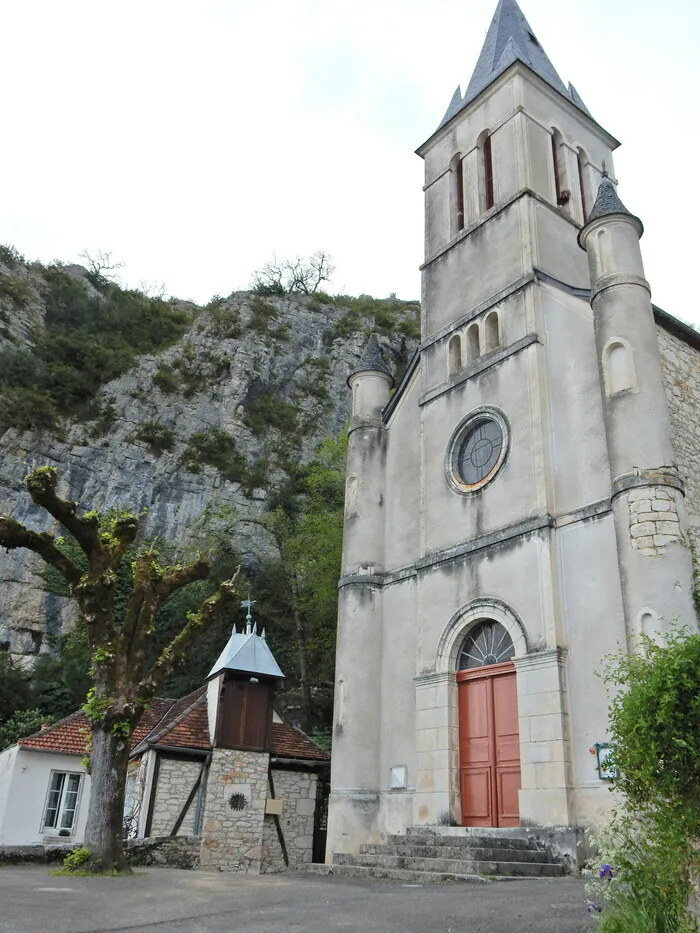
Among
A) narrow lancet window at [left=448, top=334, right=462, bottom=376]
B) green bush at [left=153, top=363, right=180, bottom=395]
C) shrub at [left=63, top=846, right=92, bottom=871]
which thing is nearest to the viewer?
shrub at [left=63, top=846, right=92, bottom=871]

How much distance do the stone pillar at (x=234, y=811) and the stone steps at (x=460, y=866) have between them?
453 cm

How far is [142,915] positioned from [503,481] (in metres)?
8.86

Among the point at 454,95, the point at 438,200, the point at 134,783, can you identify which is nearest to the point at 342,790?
the point at 134,783

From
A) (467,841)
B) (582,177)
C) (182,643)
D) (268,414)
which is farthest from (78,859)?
(268,414)

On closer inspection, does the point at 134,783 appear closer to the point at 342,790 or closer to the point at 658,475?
the point at 342,790

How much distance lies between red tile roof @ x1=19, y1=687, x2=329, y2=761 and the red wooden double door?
234 inches

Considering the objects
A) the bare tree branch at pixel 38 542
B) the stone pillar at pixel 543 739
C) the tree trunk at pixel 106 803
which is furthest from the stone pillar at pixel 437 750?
the bare tree branch at pixel 38 542

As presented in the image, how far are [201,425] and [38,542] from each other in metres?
27.0

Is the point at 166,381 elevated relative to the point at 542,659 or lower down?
elevated

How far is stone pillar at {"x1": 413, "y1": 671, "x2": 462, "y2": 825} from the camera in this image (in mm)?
11844

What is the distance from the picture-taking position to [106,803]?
948cm

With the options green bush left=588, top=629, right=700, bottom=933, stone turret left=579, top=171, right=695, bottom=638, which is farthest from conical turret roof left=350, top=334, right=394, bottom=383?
green bush left=588, top=629, right=700, bottom=933

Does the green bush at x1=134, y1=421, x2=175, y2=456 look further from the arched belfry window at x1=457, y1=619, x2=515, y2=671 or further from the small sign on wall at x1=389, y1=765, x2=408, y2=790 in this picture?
the arched belfry window at x1=457, y1=619, x2=515, y2=671

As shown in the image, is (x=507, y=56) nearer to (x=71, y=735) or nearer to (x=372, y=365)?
(x=372, y=365)
